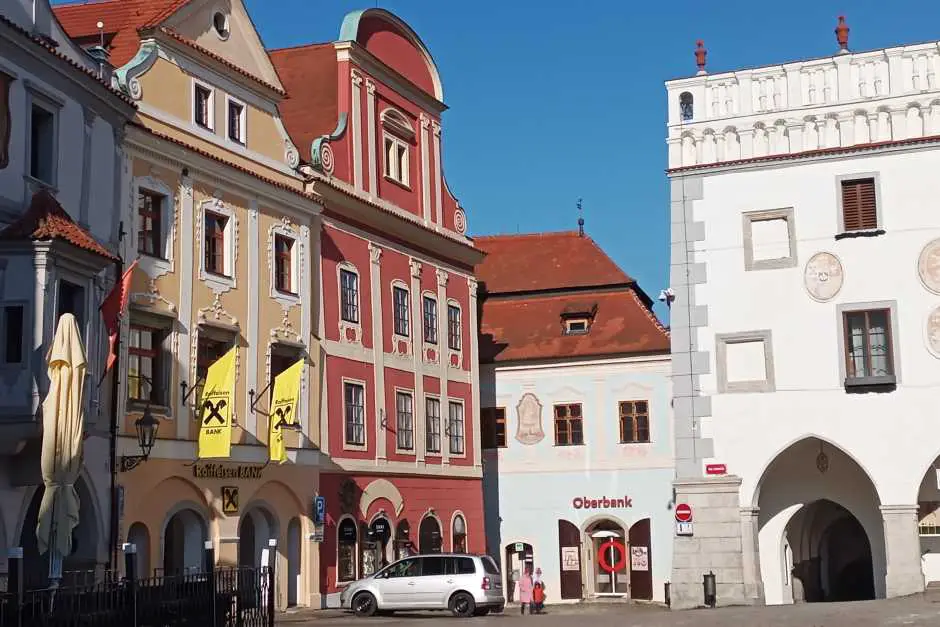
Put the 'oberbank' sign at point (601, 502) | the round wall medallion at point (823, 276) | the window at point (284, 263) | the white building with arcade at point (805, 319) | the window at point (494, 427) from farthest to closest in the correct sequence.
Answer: the window at point (494, 427)
the 'oberbank' sign at point (601, 502)
the round wall medallion at point (823, 276)
the white building with arcade at point (805, 319)
the window at point (284, 263)

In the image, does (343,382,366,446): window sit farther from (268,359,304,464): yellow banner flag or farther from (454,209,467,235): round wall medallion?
(454,209,467,235): round wall medallion

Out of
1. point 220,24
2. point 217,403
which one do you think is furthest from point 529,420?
point 220,24

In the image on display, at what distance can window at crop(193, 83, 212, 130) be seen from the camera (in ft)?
93.0

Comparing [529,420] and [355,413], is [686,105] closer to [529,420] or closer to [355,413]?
[355,413]

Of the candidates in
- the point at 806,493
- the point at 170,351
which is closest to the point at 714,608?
the point at 806,493

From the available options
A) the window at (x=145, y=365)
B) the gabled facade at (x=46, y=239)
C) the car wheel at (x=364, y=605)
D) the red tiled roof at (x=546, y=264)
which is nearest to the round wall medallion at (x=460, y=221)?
the red tiled roof at (x=546, y=264)

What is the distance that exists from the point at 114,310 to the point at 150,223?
3731 mm

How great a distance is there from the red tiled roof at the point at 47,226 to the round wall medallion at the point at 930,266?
18.8 metres

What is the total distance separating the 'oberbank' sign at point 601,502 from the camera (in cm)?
4244

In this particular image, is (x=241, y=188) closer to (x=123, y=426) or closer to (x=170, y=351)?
(x=170, y=351)

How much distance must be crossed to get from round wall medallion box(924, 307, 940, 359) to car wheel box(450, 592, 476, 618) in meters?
12.0

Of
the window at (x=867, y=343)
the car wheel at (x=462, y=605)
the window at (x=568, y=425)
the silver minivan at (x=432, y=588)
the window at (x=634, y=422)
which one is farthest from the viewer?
the window at (x=568, y=425)

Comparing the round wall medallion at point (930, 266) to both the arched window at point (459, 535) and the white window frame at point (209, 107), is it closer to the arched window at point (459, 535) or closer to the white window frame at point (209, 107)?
the arched window at point (459, 535)

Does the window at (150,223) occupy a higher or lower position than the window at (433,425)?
higher
